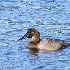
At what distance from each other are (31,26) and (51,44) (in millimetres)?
1666

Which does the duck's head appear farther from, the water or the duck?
the water

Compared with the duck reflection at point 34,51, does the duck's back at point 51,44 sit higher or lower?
higher

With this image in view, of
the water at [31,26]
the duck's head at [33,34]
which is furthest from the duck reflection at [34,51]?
the duck's head at [33,34]

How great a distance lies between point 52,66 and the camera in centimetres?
1539

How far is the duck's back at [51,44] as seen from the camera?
18.1 meters

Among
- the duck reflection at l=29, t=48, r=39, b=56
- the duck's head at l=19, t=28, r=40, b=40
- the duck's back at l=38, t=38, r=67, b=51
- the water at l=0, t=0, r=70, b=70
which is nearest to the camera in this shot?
the water at l=0, t=0, r=70, b=70

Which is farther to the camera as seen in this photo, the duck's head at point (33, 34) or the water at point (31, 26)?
the duck's head at point (33, 34)

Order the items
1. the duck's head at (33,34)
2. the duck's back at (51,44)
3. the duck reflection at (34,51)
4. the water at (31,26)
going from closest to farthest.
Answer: the water at (31,26)
the duck reflection at (34,51)
the duck's back at (51,44)
the duck's head at (33,34)

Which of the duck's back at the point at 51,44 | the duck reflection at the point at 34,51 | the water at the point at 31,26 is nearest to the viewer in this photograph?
the water at the point at 31,26

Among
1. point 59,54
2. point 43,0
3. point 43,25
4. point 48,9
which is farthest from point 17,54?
point 43,0

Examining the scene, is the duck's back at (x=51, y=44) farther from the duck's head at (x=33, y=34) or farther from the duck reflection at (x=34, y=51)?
the duck's head at (x=33, y=34)

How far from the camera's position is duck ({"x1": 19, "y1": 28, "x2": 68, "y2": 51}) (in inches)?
715

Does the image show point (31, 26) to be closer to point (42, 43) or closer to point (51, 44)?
point (42, 43)

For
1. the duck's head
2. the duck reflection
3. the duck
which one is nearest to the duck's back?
the duck
